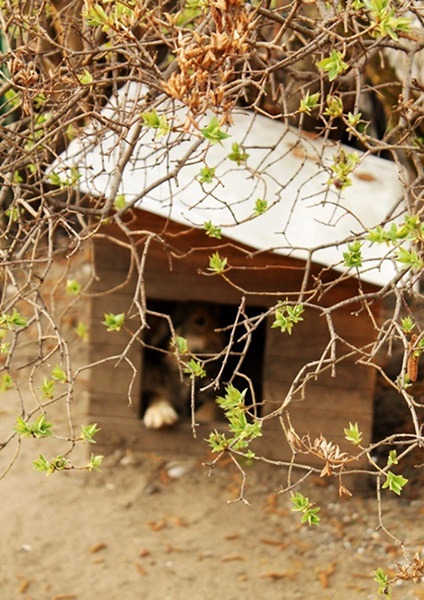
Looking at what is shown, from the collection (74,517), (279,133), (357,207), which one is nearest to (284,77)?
(279,133)

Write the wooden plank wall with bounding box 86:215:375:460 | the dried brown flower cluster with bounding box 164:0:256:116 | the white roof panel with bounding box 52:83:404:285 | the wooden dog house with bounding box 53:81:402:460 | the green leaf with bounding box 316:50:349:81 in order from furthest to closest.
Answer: the wooden plank wall with bounding box 86:215:375:460 → the wooden dog house with bounding box 53:81:402:460 → the white roof panel with bounding box 52:83:404:285 → the green leaf with bounding box 316:50:349:81 → the dried brown flower cluster with bounding box 164:0:256:116

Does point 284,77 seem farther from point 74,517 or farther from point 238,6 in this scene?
point 238,6

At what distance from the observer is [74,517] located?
446cm

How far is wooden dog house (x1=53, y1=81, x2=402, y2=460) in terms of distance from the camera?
3943 millimetres

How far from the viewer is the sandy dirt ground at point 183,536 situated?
402 centimetres

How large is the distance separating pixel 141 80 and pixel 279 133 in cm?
188

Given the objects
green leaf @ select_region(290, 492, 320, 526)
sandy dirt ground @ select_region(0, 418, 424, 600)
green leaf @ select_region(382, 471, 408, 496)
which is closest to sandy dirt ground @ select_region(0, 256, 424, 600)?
sandy dirt ground @ select_region(0, 418, 424, 600)

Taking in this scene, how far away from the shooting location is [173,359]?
5.26 m

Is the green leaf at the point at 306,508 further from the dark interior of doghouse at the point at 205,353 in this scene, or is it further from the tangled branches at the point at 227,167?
the dark interior of doghouse at the point at 205,353

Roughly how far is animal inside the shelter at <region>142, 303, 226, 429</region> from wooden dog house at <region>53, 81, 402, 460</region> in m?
0.11

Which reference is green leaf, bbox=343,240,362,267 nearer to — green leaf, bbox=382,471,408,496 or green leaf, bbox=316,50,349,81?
green leaf, bbox=316,50,349,81

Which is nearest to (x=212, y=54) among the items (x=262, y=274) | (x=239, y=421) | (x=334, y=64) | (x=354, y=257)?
(x=334, y=64)

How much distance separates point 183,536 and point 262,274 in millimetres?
1221

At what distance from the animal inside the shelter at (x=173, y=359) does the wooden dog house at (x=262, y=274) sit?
0.11 metres
